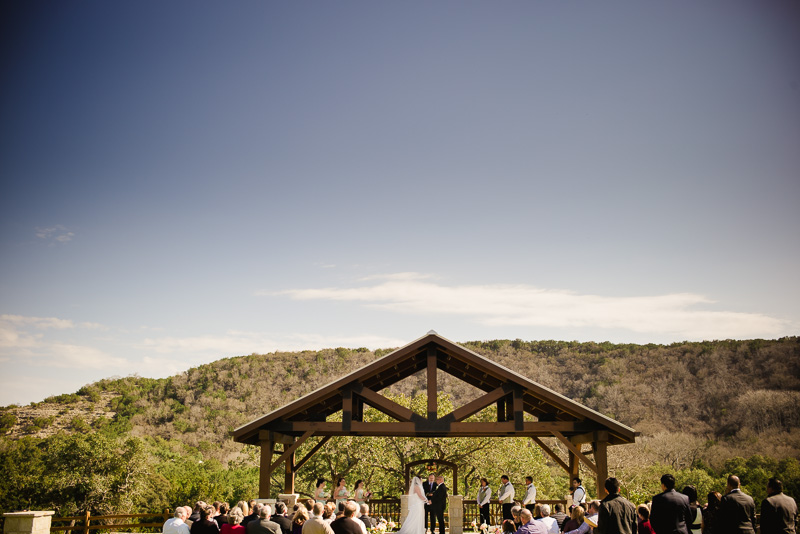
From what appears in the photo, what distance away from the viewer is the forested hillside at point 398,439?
27.8 m

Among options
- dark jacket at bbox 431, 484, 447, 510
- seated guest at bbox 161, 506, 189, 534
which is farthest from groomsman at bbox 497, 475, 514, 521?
seated guest at bbox 161, 506, 189, 534

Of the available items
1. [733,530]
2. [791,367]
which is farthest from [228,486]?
[791,367]

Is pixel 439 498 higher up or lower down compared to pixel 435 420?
lower down

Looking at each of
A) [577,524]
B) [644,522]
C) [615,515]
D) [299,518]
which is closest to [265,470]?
[299,518]

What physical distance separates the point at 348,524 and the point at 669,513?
401 centimetres

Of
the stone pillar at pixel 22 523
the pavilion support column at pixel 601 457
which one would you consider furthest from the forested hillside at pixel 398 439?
the stone pillar at pixel 22 523

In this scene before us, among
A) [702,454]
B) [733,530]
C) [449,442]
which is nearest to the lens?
[733,530]

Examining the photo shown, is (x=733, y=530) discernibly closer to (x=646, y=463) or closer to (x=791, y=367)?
(x=646, y=463)

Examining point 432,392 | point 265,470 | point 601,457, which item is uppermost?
point 432,392

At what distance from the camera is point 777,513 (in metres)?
7.34

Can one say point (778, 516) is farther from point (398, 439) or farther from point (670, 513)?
point (398, 439)

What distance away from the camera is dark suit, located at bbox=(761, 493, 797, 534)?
7.31 metres

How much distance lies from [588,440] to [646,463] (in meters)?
27.7

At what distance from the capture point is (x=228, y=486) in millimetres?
34969
